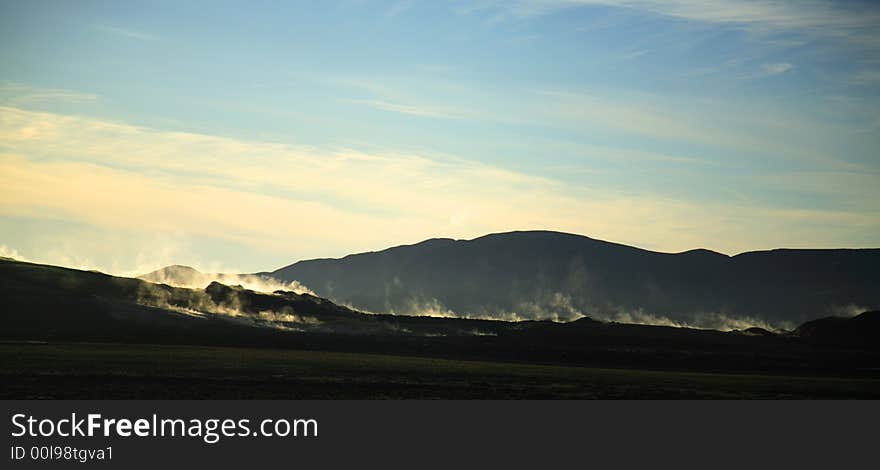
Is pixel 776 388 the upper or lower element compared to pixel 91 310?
lower

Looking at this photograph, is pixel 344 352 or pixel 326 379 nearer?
pixel 326 379

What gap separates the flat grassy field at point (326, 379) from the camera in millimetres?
59688

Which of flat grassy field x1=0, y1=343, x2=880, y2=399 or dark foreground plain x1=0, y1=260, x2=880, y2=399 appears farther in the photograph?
dark foreground plain x1=0, y1=260, x2=880, y2=399

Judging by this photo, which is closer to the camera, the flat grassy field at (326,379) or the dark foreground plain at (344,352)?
the flat grassy field at (326,379)

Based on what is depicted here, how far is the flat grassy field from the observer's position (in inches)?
2350

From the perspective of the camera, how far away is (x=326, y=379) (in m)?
70.3

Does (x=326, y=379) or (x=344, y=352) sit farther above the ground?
(x=344, y=352)
